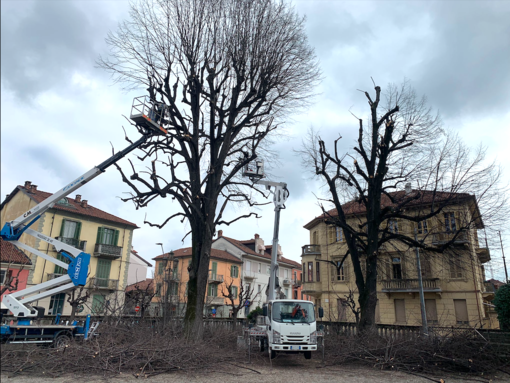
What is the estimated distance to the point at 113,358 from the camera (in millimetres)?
10758

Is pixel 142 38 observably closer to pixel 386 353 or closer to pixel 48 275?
pixel 386 353

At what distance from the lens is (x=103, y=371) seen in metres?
10.1

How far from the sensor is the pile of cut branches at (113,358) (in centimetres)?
1012

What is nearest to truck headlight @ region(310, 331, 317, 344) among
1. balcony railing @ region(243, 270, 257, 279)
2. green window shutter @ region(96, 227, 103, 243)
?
green window shutter @ region(96, 227, 103, 243)

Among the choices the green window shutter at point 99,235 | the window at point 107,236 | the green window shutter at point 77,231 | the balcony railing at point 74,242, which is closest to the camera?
the balcony railing at point 74,242

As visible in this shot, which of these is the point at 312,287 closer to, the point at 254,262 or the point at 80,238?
the point at 254,262

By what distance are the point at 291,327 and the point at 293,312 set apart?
1.99ft

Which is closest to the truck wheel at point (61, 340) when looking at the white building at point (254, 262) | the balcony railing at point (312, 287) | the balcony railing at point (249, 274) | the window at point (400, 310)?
the window at point (400, 310)

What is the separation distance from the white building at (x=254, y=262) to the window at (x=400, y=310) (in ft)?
75.5

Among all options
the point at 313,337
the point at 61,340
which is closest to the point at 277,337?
the point at 313,337

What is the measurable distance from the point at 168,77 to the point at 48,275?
22958 millimetres

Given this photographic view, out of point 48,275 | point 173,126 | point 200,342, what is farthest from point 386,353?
point 48,275

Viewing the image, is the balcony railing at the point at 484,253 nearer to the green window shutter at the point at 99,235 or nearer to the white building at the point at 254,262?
the green window shutter at the point at 99,235

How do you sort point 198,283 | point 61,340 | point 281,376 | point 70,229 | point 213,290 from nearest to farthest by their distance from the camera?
point 281,376 < point 61,340 < point 198,283 < point 70,229 < point 213,290
